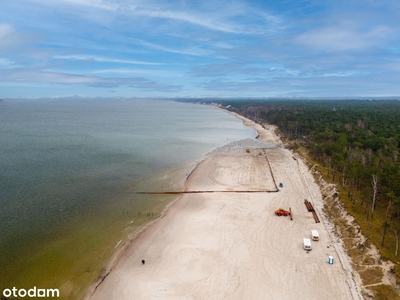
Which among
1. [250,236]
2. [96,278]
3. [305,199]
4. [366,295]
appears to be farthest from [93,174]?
[366,295]

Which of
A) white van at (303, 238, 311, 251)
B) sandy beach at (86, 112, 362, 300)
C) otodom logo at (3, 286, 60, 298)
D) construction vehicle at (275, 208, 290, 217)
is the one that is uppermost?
construction vehicle at (275, 208, 290, 217)

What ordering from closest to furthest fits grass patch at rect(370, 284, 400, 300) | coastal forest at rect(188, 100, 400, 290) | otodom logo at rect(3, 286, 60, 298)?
grass patch at rect(370, 284, 400, 300) → otodom logo at rect(3, 286, 60, 298) → coastal forest at rect(188, 100, 400, 290)

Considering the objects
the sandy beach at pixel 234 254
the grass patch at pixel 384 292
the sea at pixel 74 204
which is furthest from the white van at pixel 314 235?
the sea at pixel 74 204

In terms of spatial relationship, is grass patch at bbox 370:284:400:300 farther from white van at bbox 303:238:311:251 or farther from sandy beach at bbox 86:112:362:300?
white van at bbox 303:238:311:251

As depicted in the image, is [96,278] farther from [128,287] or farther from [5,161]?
[5,161]

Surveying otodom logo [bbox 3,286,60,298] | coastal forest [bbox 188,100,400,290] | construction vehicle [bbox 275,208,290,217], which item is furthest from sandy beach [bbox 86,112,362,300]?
coastal forest [bbox 188,100,400,290]

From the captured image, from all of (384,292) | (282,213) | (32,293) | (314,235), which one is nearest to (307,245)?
(314,235)

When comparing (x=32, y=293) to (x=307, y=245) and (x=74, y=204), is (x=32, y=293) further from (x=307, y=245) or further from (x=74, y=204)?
(x=307, y=245)
